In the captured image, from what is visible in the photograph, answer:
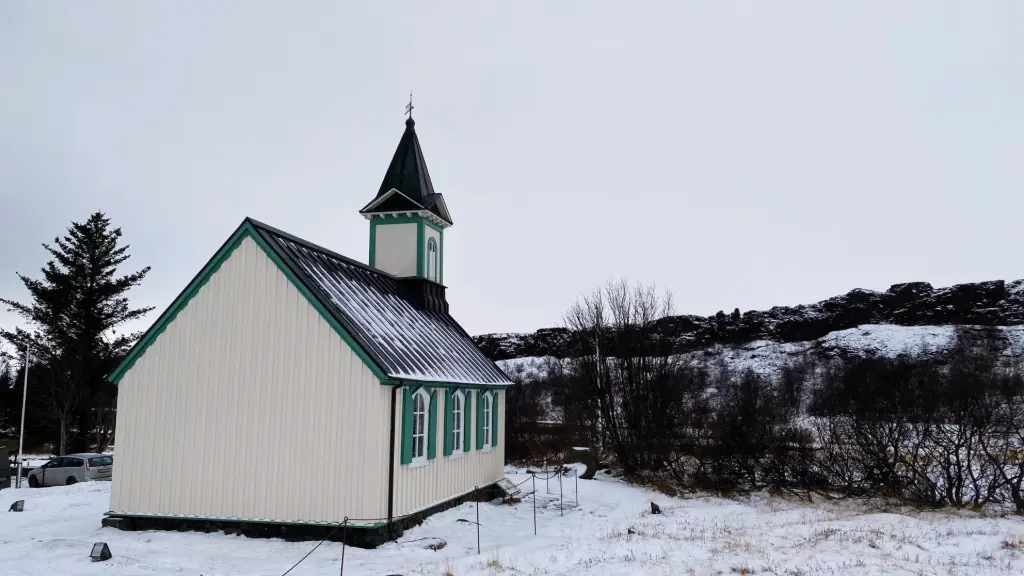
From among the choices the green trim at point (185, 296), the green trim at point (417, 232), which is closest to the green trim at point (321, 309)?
the green trim at point (185, 296)

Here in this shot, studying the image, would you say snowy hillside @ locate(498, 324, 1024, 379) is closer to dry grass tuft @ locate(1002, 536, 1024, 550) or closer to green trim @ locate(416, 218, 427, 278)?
green trim @ locate(416, 218, 427, 278)

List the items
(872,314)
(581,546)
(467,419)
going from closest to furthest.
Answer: (581,546) → (467,419) → (872,314)

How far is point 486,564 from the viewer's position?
10.9 metres

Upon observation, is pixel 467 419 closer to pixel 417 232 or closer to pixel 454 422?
pixel 454 422

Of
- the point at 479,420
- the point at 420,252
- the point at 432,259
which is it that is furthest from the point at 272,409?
the point at 432,259

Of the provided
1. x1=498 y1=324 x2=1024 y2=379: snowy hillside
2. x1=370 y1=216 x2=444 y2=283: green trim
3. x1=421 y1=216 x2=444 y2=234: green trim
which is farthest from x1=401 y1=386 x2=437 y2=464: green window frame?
x1=498 y1=324 x2=1024 y2=379: snowy hillside

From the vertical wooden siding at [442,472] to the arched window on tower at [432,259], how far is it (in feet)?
13.1

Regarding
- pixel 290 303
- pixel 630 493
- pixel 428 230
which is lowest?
pixel 630 493

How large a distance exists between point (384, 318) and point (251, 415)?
3.65 metres

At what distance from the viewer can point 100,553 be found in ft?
35.6

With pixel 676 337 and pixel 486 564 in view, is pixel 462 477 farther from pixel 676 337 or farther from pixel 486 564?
pixel 676 337

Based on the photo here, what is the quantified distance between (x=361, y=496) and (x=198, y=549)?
2.77 meters

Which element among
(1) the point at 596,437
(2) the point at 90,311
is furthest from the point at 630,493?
(2) the point at 90,311

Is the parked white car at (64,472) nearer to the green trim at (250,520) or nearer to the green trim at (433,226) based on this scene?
the green trim at (250,520)
